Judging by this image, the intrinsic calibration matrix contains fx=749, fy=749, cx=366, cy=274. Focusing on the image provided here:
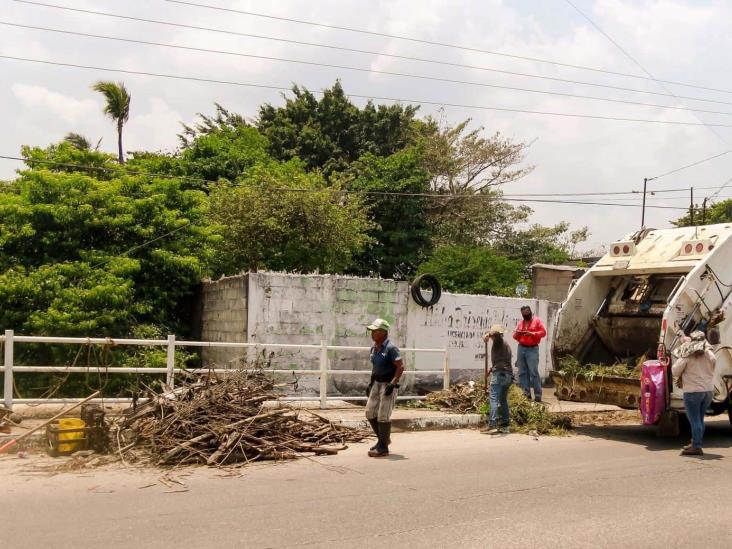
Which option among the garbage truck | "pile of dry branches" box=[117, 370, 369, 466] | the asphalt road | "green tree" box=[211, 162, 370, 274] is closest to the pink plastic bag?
the garbage truck

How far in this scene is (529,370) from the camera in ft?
40.7

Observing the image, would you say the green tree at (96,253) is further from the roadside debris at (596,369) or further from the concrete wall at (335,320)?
the roadside debris at (596,369)

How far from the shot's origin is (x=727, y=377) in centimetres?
1028

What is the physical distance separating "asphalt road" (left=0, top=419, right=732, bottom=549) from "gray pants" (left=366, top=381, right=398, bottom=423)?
0.51 metres

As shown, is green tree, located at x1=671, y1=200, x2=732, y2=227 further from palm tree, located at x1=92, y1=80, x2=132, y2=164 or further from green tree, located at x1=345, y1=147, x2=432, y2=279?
palm tree, located at x1=92, y1=80, x2=132, y2=164

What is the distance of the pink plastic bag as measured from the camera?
9.74 metres

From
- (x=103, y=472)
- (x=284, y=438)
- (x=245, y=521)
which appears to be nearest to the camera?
(x=245, y=521)

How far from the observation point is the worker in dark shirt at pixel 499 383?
35.5ft

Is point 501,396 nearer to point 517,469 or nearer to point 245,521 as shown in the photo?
point 517,469

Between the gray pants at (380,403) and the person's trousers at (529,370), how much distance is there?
385 cm

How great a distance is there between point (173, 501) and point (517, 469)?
12.3ft

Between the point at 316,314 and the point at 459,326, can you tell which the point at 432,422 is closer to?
the point at 316,314

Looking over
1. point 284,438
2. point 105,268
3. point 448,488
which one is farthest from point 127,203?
point 448,488

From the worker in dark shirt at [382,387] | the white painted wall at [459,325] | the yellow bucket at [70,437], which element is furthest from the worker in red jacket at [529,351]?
the yellow bucket at [70,437]
